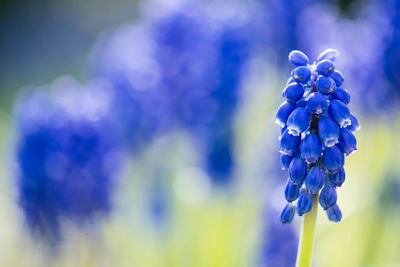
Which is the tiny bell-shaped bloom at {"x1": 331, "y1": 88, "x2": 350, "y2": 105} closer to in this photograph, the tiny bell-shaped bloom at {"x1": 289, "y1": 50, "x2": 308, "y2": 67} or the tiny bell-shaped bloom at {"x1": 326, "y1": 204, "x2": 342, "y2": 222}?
the tiny bell-shaped bloom at {"x1": 289, "y1": 50, "x2": 308, "y2": 67}

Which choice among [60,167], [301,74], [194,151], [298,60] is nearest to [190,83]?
[194,151]

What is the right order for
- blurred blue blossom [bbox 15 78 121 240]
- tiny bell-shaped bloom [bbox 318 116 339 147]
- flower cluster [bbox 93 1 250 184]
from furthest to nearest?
flower cluster [bbox 93 1 250 184], blurred blue blossom [bbox 15 78 121 240], tiny bell-shaped bloom [bbox 318 116 339 147]

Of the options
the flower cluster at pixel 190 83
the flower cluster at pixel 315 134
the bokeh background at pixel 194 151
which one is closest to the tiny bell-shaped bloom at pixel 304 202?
the flower cluster at pixel 315 134

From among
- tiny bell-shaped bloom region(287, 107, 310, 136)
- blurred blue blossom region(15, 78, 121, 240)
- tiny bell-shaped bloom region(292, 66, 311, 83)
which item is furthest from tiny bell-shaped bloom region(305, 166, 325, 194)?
blurred blue blossom region(15, 78, 121, 240)

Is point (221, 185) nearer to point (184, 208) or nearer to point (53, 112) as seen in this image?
point (184, 208)

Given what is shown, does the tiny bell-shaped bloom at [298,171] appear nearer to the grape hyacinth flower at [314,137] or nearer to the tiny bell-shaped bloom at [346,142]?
the grape hyacinth flower at [314,137]

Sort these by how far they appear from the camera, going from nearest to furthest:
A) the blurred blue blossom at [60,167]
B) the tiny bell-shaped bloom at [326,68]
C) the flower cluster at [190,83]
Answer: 1. the tiny bell-shaped bloom at [326,68]
2. the blurred blue blossom at [60,167]
3. the flower cluster at [190,83]

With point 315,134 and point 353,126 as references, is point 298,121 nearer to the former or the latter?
point 315,134

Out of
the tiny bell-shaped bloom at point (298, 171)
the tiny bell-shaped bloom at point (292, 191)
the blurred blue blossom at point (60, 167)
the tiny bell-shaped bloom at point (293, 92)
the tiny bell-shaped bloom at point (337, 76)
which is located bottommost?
the tiny bell-shaped bloom at point (292, 191)
